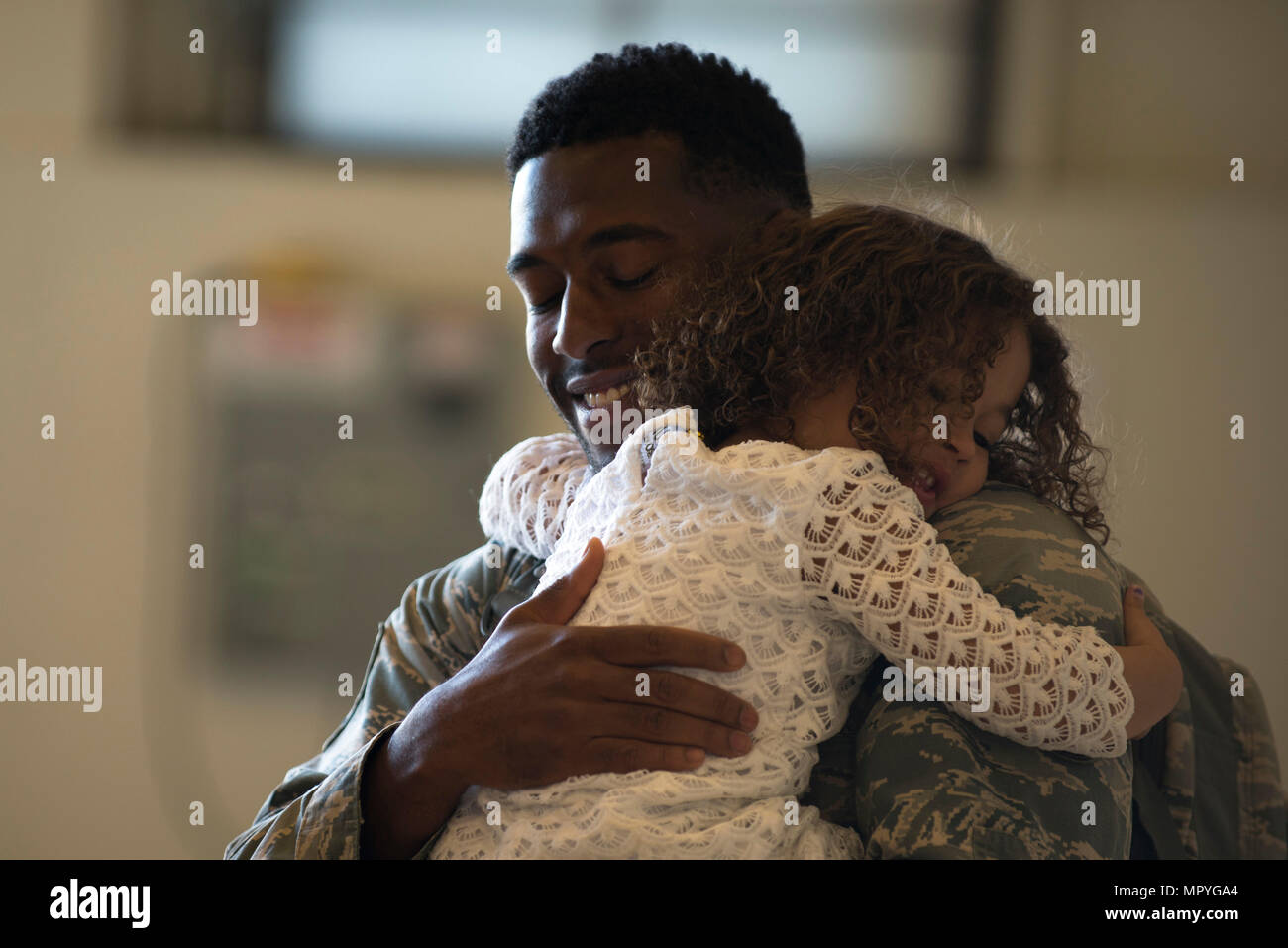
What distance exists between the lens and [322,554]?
306 cm

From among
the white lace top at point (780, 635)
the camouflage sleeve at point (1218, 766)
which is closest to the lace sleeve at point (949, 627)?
the white lace top at point (780, 635)

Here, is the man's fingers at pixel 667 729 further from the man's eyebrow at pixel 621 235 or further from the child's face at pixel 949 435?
the man's eyebrow at pixel 621 235

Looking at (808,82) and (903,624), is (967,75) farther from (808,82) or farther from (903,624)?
(903,624)

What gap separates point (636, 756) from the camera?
919mm

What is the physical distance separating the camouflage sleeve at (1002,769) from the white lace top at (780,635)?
29 mm

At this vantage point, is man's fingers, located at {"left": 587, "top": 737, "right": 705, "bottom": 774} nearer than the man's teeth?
Yes

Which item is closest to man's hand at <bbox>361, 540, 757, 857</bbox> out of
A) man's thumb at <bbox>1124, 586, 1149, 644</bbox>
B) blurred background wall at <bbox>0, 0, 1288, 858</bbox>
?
man's thumb at <bbox>1124, 586, 1149, 644</bbox>

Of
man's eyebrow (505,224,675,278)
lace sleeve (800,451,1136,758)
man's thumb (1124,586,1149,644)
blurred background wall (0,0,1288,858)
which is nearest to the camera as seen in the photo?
lace sleeve (800,451,1136,758)

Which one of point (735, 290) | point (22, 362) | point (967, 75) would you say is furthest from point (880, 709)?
point (22, 362)

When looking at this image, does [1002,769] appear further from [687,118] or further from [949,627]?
[687,118]

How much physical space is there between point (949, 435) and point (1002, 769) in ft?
0.92

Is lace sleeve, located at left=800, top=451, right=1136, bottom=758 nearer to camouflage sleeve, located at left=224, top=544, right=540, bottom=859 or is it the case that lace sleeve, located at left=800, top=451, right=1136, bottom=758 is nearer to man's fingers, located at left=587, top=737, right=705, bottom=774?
man's fingers, located at left=587, top=737, right=705, bottom=774

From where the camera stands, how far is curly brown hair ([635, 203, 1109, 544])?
100 cm

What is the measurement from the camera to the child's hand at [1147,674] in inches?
36.3
